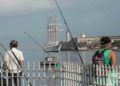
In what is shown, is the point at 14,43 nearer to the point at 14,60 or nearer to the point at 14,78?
the point at 14,60

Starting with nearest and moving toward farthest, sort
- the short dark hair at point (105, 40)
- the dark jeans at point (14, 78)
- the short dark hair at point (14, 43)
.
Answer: the short dark hair at point (105, 40) < the dark jeans at point (14, 78) < the short dark hair at point (14, 43)

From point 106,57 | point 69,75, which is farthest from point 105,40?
point 69,75

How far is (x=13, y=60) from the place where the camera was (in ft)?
47.5

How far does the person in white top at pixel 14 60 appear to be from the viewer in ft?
47.1

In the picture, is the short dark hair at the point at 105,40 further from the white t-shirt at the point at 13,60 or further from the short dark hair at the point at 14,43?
the short dark hair at the point at 14,43

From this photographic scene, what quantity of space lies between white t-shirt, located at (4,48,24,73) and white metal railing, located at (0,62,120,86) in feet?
0.55

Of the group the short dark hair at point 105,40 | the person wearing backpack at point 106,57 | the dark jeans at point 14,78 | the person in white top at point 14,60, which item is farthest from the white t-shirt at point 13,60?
the short dark hair at point 105,40

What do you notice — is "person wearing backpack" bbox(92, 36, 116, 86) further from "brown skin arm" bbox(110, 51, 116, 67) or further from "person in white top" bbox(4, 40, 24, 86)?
"person in white top" bbox(4, 40, 24, 86)

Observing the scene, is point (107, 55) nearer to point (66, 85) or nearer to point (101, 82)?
point (101, 82)

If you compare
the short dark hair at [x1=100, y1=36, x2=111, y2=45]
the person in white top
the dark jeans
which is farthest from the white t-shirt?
the short dark hair at [x1=100, y1=36, x2=111, y2=45]

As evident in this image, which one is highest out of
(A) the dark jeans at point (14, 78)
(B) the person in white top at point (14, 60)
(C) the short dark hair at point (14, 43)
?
(C) the short dark hair at point (14, 43)

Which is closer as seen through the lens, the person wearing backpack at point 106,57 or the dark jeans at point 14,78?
the person wearing backpack at point 106,57

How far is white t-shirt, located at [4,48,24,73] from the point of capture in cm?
1436

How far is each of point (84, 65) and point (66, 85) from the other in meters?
1.23
